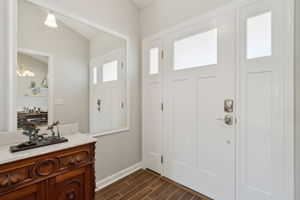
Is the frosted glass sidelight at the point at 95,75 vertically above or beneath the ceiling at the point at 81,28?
beneath

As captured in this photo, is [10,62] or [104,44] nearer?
[10,62]

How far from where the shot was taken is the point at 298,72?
1.21 metres

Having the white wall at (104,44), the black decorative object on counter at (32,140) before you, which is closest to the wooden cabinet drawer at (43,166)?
the black decorative object on counter at (32,140)

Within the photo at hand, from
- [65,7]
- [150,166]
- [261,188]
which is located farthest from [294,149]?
[65,7]

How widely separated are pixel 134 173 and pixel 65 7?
8.39ft

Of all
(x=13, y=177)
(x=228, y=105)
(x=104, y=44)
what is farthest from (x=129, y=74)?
(x=13, y=177)

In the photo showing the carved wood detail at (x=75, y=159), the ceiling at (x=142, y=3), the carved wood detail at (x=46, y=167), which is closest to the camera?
the carved wood detail at (x=46, y=167)

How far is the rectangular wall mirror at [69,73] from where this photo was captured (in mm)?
1402

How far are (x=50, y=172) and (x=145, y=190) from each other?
1273 millimetres

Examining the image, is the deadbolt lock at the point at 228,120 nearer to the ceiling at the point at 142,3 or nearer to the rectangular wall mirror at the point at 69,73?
the rectangular wall mirror at the point at 69,73

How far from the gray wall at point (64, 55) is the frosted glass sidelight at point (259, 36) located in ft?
6.42

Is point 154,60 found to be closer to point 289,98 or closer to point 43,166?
point 289,98

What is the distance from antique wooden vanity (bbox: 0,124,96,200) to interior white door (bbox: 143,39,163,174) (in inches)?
45.5

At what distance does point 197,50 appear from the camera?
6.07 feet
